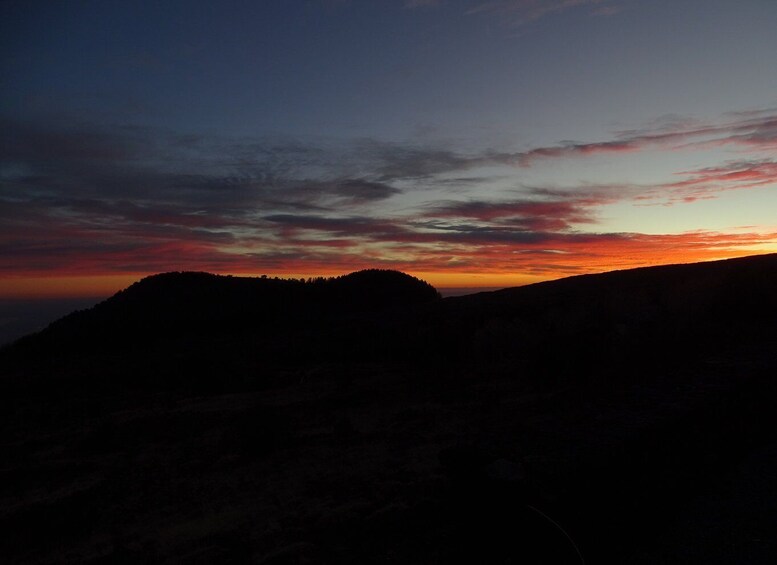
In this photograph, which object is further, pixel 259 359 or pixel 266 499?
pixel 259 359

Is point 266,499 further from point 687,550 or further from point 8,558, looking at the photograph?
point 687,550

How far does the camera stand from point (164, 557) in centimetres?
422

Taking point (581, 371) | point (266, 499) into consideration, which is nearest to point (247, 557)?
point (266, 499)

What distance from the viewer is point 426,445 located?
20.4ft

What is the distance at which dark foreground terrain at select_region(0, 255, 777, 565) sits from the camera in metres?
3.42

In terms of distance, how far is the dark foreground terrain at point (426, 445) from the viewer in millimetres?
3422

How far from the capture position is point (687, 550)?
3.11 meters

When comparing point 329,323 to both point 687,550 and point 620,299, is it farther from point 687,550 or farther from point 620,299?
point 687,550

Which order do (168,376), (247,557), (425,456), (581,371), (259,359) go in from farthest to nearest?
(259,359) → (168,376) → (581,371) → (425,456) → (247,557)

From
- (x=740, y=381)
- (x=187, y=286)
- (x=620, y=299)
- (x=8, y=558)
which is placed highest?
(x=187, y=286)

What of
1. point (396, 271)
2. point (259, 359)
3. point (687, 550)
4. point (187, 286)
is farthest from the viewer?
point (396, 271)

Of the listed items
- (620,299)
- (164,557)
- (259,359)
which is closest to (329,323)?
(259,359)

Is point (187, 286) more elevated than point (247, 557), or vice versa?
point (187, 286)

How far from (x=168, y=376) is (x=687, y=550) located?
11.0 meters
